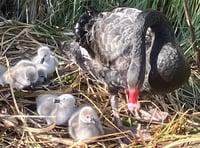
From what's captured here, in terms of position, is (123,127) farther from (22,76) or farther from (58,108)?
(22,76)

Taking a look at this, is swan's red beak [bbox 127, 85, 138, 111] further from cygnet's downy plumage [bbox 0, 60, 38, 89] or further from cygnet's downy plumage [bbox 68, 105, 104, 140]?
cygnet's downy plumage [bbox 0, 60, 38, 89]

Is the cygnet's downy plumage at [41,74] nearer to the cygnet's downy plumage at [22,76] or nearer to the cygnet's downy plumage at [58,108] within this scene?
the cygnet's downy plumage at [22,76]

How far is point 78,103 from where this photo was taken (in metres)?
4.02

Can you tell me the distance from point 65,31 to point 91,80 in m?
0.70

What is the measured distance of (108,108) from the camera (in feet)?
13.3

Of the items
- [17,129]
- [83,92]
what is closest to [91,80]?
[83,92]

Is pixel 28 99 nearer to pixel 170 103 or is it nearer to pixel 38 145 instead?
pixel 38 145

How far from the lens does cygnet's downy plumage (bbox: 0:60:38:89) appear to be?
398cm

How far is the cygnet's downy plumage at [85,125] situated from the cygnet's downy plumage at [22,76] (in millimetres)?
460

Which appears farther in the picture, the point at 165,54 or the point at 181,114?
the point at 181,114

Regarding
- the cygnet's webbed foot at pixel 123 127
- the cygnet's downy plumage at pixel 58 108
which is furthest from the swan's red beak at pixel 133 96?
the cygnet's downy plumage at pixel 58 108

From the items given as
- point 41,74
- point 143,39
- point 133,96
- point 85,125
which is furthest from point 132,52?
point 41,74

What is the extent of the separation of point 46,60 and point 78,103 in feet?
1.20

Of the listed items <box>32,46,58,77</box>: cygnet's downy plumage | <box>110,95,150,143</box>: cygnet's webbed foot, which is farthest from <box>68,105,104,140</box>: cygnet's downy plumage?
<box>32,46,58,77</box>: cygnet's downy plumage
